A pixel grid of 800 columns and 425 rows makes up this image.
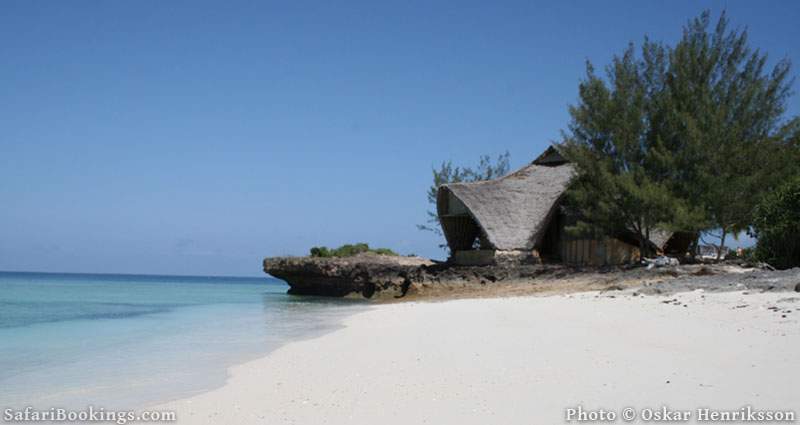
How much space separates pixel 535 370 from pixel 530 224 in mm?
16077

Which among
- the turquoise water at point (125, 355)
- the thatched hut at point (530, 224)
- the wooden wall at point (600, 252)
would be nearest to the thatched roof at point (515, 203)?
the thatched hut at point (530, 224)

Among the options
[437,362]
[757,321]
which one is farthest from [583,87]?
[437,362]

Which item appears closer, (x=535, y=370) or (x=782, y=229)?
(x=535, y=370)

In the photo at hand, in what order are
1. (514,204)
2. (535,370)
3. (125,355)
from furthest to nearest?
(514,204) → (125,355) → (535,370)

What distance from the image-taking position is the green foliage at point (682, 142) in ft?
55.0

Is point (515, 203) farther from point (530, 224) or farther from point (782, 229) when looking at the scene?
A: point (782, 229)

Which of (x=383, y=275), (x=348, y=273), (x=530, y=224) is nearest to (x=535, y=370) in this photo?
(x=530, y=224)

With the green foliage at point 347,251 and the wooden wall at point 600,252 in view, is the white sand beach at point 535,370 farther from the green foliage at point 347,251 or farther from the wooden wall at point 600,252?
the green foliage at point 347,251

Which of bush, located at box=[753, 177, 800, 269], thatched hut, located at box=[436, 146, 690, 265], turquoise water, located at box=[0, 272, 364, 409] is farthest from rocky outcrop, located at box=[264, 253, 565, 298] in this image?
turquoise water, located at box=[0, 272, 364, 409]

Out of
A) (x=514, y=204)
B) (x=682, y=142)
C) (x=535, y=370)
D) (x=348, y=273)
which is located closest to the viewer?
(x=535, y=370)

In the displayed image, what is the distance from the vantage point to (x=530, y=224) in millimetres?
20641

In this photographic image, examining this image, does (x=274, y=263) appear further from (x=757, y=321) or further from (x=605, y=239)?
(x=757, y=321)

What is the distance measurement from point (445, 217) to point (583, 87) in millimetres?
7466

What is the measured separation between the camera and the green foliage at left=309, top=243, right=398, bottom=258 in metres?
28.6
